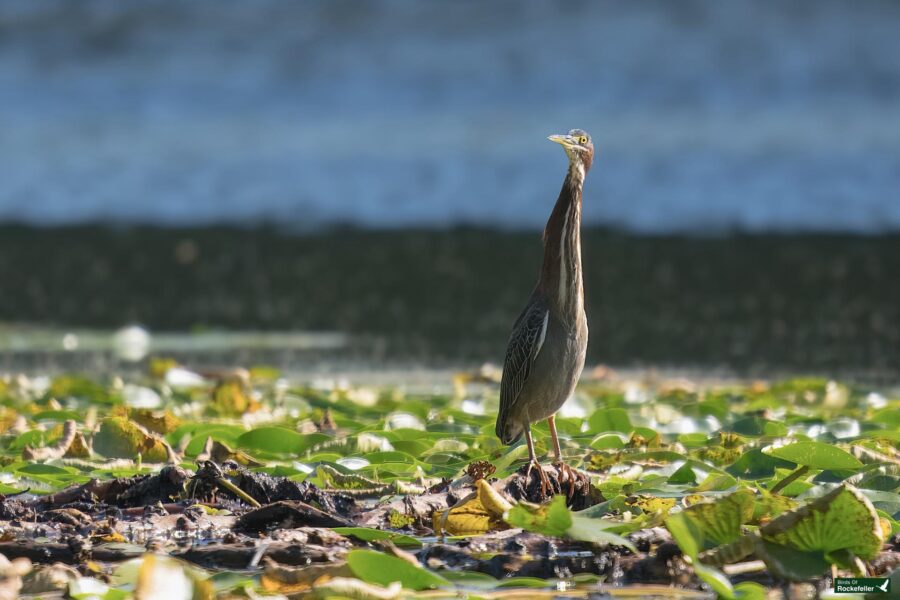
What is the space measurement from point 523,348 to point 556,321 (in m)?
0.13

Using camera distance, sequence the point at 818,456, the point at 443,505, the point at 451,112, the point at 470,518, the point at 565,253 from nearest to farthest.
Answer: the point at 470,518, the point at 443,505, the point at 818,456, the point at 565,253, the point at 451,112

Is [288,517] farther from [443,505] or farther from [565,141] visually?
[565,141]

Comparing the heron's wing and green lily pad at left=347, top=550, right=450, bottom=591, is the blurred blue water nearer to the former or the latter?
the heron's wing

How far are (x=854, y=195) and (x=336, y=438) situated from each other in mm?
10937

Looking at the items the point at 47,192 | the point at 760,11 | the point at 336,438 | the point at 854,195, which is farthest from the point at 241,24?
the point at 336,438

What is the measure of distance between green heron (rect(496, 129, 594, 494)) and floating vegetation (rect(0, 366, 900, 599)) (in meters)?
0.23

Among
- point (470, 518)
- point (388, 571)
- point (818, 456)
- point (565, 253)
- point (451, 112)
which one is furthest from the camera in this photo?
point (451, 112)

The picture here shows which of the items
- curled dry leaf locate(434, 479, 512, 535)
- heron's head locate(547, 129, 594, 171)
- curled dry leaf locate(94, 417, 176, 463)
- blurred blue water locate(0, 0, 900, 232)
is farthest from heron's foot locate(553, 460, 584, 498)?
blurred blue water locate(0, 0, 900, 232)

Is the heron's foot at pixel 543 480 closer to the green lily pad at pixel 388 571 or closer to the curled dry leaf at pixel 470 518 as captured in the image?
the curled dry leaf at pixel 470 518

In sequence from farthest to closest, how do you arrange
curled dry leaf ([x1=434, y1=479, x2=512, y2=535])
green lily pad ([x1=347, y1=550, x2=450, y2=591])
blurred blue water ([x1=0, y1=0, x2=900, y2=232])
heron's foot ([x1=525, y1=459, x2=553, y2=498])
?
1. blurred blue water ([x1=0, y1=0, x2=900, y2=232])
2. heron's foot ([x1=525, y1=459, x2=553, y2=498])
3. curled dry leaf ([x1=434, y1=479, x2=512, y2=535])
4. green lily pad ([x1=347, y1=550, x2=450, y2=591])

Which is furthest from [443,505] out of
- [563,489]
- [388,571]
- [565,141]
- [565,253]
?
[565,141]

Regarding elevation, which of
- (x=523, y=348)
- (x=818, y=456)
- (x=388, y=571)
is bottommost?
(x=388, y=571)

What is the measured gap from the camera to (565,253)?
445 centimetres

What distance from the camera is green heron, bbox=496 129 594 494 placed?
175 inches
